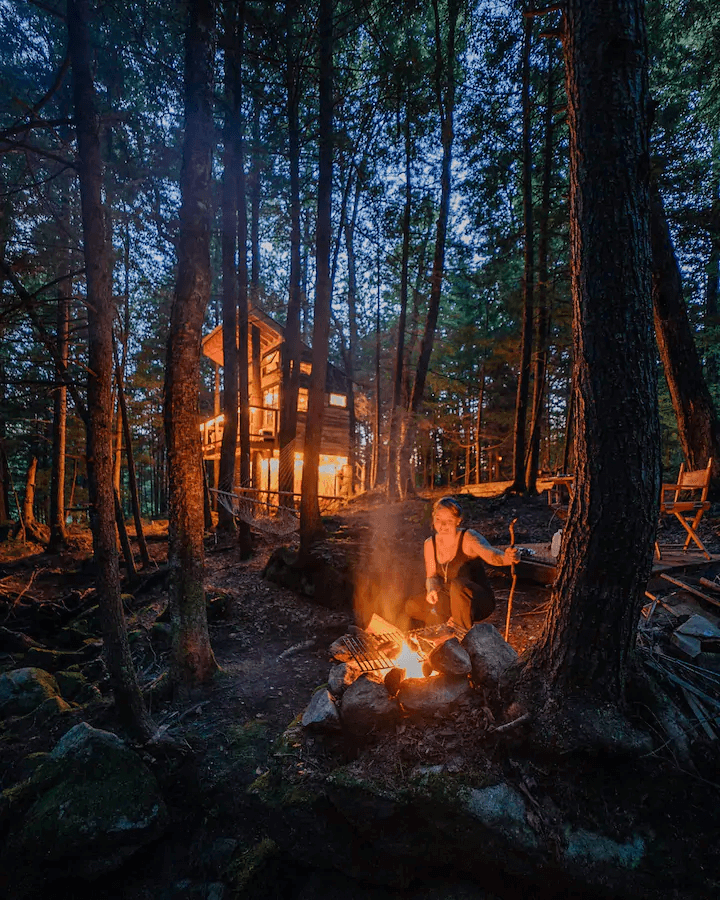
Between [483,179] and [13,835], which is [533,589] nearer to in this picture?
[13,835]

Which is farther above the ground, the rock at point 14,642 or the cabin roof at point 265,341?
the cabin roof at point 265,341

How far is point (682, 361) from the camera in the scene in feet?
22.7

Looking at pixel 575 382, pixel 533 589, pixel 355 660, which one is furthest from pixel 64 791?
pixel 533 589

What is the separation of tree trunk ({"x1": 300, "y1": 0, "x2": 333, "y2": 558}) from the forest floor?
2.14ft

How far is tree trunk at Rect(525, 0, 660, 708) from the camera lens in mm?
2078

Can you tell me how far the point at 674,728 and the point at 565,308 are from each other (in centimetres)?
957

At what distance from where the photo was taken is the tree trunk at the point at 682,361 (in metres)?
6.70

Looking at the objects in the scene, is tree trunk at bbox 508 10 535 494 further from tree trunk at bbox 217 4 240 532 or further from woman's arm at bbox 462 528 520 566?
tree trunk at bbox 217 4 240 532

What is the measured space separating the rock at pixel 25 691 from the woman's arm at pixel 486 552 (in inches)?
171

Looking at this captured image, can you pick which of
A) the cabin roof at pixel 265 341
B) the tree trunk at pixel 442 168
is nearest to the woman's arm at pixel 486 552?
the tree trunk at pixel 442 168

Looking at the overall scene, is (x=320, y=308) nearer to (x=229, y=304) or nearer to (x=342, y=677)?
(x=229, y=304)

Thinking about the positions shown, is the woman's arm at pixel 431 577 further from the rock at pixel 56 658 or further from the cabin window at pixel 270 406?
the cabin window at pixel 270 406

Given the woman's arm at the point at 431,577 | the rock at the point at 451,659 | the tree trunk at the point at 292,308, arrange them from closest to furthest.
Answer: the rock at the point at 451,659, the woman's arm at the point at 431,577, the tree trunk at the point at 292,308

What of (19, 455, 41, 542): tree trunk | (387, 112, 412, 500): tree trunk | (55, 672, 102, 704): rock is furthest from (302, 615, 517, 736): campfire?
(19, 455, 41, 542): tree trunk
